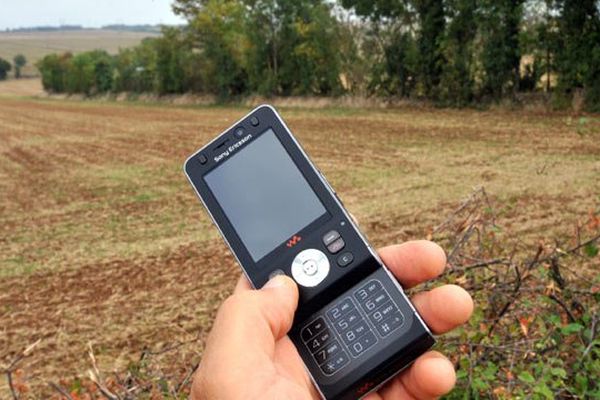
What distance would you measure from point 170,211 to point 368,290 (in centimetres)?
897

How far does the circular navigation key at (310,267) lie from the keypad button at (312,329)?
5.0 inches

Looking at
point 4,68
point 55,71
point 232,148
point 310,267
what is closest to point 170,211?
point 232,148

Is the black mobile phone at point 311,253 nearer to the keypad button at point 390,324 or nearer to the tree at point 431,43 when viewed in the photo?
the keypad button at point 390,324

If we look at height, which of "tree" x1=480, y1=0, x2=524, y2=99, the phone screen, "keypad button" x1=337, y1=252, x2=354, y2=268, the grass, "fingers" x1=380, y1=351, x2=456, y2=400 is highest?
"tree" x1=480, y1=0, x2=524, y2=99

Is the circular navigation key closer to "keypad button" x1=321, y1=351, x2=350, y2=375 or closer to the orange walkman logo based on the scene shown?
the orange walkman logo

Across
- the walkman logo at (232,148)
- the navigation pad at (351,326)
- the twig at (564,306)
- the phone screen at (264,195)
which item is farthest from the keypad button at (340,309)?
the twig at (564,306)

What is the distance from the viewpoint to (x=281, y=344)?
1917 millimetres

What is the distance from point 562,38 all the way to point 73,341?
62.3 ft

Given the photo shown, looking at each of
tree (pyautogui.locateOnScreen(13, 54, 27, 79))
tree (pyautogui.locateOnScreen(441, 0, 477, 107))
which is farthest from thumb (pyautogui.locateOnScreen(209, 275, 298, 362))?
tree (pyautogui.locateOnScreen(13, 54, 27, 79))

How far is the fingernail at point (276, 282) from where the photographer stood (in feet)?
6.17

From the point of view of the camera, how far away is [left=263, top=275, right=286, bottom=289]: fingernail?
1881 mm

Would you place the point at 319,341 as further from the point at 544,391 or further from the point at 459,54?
the point at 459,54

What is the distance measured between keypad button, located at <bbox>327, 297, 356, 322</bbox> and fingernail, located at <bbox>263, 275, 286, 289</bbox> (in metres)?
0.19

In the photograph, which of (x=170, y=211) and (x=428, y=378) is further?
(x=170, y=211)
